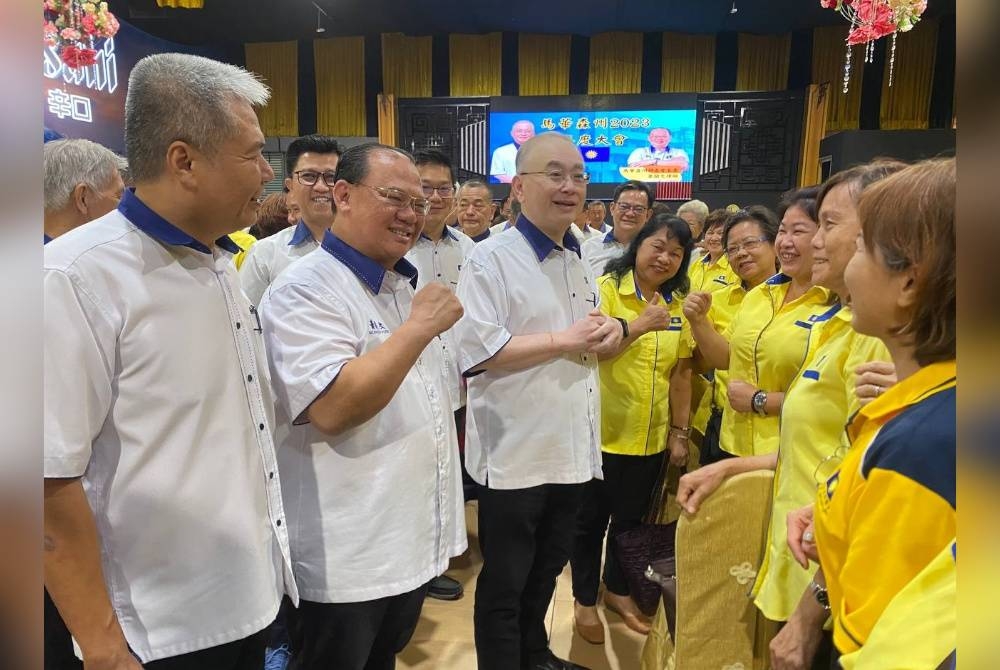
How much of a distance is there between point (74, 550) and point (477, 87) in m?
10.6

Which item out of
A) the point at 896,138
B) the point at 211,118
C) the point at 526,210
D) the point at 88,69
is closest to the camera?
the point at 211,118

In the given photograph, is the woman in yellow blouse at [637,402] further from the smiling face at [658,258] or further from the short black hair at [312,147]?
the short black hair at [312,147]

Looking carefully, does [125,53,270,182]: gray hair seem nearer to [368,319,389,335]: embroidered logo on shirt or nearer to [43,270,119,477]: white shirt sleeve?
[43,270,119,477]: white shirt sleeve

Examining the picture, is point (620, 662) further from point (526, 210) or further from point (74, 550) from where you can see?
A: point (74, 550)

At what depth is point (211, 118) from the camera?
99 cm

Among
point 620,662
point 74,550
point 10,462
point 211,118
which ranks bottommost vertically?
point 620,662

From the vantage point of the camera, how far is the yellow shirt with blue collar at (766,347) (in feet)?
5.94

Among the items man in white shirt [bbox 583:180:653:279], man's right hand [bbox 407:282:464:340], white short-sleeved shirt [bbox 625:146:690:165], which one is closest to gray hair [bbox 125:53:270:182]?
man's right hand [bbox 407:282:464:340]

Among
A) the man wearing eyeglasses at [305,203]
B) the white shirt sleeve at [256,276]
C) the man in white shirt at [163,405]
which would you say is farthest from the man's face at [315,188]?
the man in white shirt at [163,405]

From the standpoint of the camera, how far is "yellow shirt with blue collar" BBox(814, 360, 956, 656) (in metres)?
0.66

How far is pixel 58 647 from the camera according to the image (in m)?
1.21

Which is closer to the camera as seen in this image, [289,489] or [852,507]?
[852,507]

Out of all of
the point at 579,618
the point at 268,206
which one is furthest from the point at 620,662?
the point at 268,206

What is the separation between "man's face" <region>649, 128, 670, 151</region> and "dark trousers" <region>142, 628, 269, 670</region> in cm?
948
